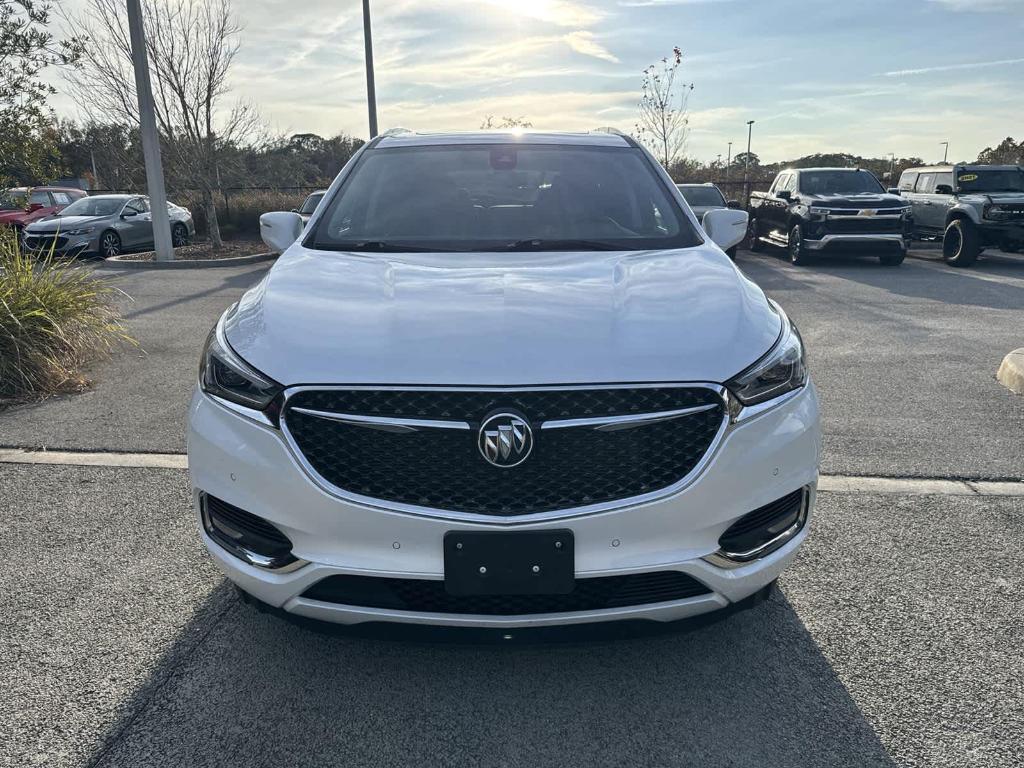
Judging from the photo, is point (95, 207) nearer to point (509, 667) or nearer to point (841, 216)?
point (841, 216)

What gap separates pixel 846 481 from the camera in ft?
13.8

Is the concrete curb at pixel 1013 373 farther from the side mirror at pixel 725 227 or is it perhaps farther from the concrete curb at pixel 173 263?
the concrete curb at pixel 173 263

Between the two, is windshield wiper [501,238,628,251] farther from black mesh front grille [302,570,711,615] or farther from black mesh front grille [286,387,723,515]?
black mesh front grille [302,570,711,615]

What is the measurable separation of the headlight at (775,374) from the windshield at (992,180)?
49.4ft

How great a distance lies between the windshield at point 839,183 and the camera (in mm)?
15188

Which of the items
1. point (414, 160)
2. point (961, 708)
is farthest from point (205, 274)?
point (961, 708)

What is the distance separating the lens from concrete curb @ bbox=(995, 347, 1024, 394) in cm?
596

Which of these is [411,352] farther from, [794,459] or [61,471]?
[61,471]

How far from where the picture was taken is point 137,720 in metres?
2.31

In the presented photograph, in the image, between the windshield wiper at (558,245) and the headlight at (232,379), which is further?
the windshield wiper at (558,245)

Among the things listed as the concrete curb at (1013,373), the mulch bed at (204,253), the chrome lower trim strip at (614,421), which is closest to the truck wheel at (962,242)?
the concrete curb at (1013,373)

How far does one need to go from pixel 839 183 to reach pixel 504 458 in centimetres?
1528

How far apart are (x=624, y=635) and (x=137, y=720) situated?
1.41 metres

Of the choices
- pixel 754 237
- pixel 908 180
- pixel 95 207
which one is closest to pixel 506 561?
pixel 754 237
